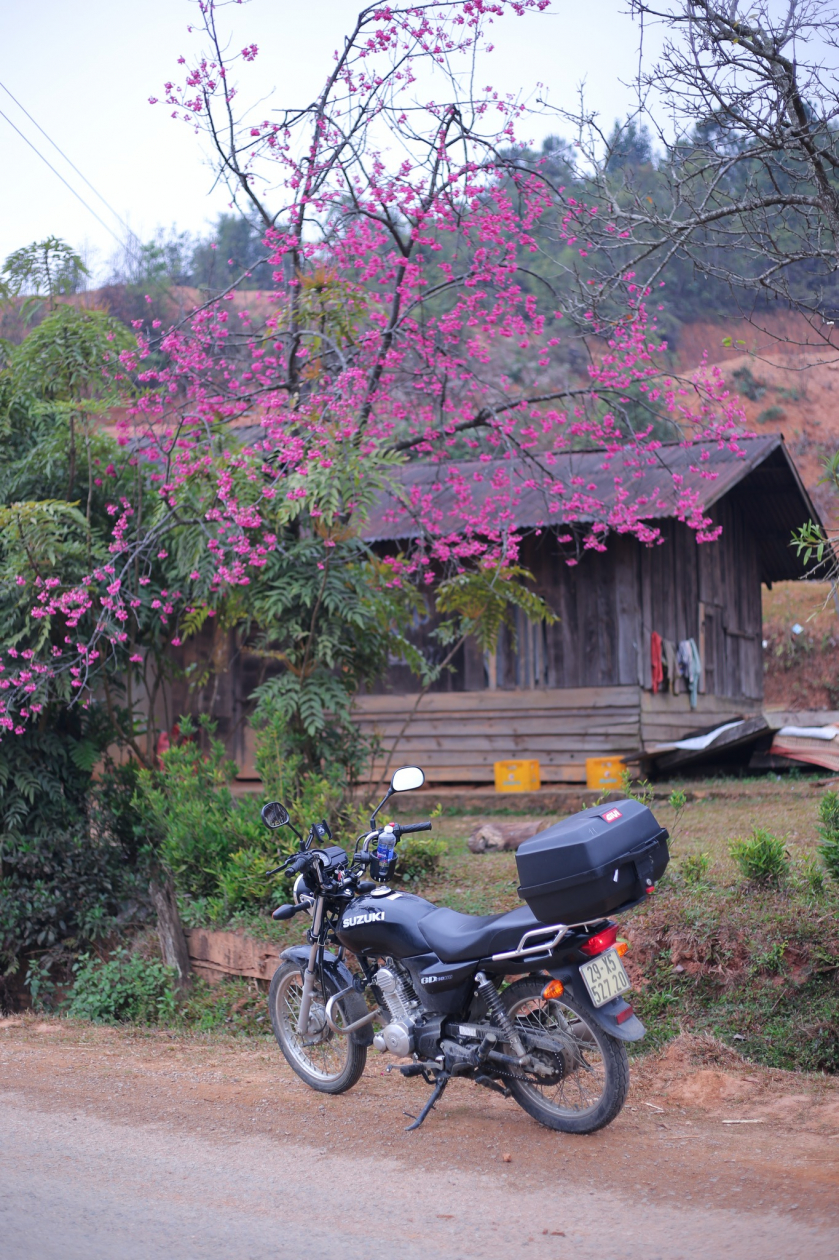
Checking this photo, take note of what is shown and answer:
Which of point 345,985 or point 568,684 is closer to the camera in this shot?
point 345,985

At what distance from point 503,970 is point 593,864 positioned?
738mm

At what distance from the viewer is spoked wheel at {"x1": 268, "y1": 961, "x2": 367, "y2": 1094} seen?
17.0 feet

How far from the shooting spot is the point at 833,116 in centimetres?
575

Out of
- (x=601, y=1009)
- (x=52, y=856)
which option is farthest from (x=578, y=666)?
(x=601, y=1009)

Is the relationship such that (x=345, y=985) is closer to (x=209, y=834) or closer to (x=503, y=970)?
(x=503, y=970)

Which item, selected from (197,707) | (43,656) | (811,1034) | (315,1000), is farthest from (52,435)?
(197,707)

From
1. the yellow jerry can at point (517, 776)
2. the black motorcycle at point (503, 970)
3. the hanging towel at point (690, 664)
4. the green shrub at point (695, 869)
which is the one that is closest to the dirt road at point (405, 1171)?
the black motorcycle at point (503, 970)

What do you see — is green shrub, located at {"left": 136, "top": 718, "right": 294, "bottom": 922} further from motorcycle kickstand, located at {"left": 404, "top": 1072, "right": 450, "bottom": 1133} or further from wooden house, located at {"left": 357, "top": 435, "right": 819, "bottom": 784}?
wooden house, located at {"left": 357, "top": 435, "right": 819, "bottom": 784}

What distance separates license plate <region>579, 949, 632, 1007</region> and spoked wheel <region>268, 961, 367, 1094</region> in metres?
1.42

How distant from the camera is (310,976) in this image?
5.29 meters

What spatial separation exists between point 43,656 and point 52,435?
1739mm

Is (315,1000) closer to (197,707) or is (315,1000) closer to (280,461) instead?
(280,461)

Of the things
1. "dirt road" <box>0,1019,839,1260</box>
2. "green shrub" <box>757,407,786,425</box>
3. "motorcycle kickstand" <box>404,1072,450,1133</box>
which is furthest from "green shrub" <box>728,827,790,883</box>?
"green shrub" <box>757,407,786,425</box>

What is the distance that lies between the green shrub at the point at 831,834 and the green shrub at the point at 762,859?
0.25 m
